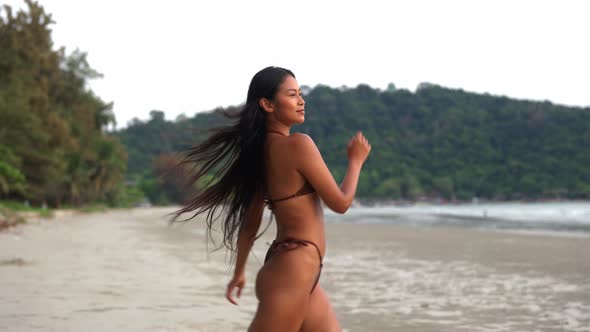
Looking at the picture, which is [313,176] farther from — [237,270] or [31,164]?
[31,164]

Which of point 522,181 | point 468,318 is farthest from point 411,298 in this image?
point 522,181

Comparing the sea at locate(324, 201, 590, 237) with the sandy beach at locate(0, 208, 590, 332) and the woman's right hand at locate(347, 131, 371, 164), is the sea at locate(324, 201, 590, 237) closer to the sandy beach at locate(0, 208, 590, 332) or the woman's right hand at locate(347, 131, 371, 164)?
the sandy beach at locate(0, 208, 590, 332)

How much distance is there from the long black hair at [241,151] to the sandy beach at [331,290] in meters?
2.19

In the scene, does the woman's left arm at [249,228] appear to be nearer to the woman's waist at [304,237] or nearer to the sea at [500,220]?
the woman's waist at [304,237]

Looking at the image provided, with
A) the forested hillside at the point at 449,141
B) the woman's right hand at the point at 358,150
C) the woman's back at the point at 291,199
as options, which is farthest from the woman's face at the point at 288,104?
the forested hillside at the point at 449,141

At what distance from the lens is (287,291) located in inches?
98.7

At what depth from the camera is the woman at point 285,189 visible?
2.53m

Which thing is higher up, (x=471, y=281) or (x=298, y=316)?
(x=298, y=316)

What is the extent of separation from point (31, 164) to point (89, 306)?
35686 mm

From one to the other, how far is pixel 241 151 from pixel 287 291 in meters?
0.66

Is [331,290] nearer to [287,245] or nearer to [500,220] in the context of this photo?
[287,245]

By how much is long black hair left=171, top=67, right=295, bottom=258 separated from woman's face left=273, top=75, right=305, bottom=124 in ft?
0.08

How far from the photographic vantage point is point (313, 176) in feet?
8.35

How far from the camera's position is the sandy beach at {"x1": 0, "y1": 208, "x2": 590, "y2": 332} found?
5.89 meters
